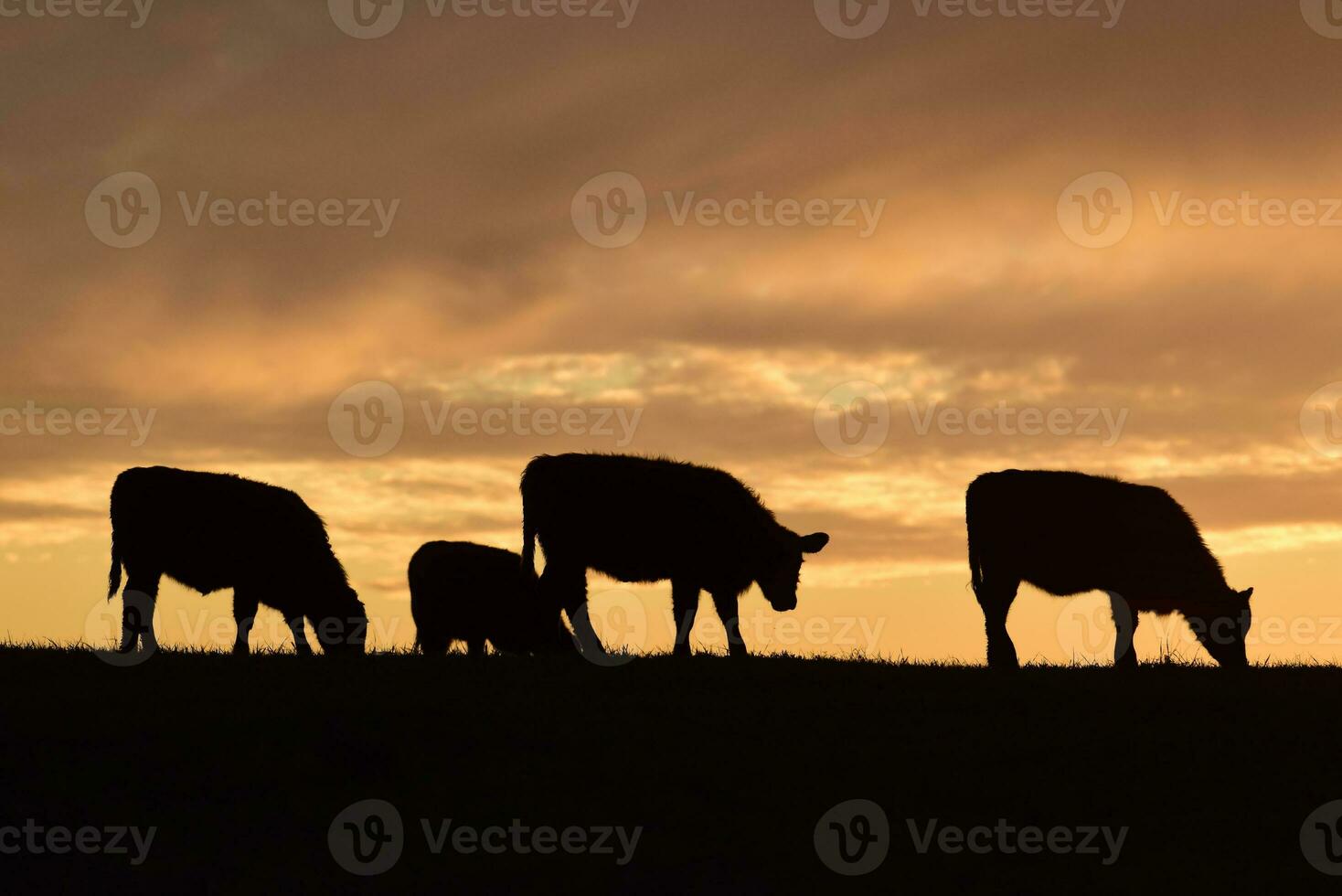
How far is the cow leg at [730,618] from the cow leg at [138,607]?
7.61m

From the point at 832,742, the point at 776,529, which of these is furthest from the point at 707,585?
the point at 832,742

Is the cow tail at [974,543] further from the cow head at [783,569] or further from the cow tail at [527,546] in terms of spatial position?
the cow tail at [527,546]

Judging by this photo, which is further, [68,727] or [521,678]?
[521,678]

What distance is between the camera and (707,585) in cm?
2005

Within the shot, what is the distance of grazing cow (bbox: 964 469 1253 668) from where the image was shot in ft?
67.9

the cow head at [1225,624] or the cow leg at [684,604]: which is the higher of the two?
the cow leg at [684,604]

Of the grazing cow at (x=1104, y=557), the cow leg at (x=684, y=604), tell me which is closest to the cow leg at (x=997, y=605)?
the grazing cow at (x=1104, y=557)

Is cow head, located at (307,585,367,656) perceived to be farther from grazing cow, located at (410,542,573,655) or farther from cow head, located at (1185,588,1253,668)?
cow head, located at (1185,588,1253,668)

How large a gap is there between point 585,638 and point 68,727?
7.89 metres

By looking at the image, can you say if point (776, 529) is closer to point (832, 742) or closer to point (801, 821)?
point (832, 742)

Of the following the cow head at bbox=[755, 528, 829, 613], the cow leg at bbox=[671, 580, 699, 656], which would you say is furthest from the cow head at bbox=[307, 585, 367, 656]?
the cow head at bbox=[755, 528, 829, 613]

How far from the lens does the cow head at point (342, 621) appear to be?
69.4 feet

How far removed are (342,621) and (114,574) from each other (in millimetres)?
3305

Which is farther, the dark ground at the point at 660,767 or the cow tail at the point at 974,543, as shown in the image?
the cow tail at the point at 974,543
